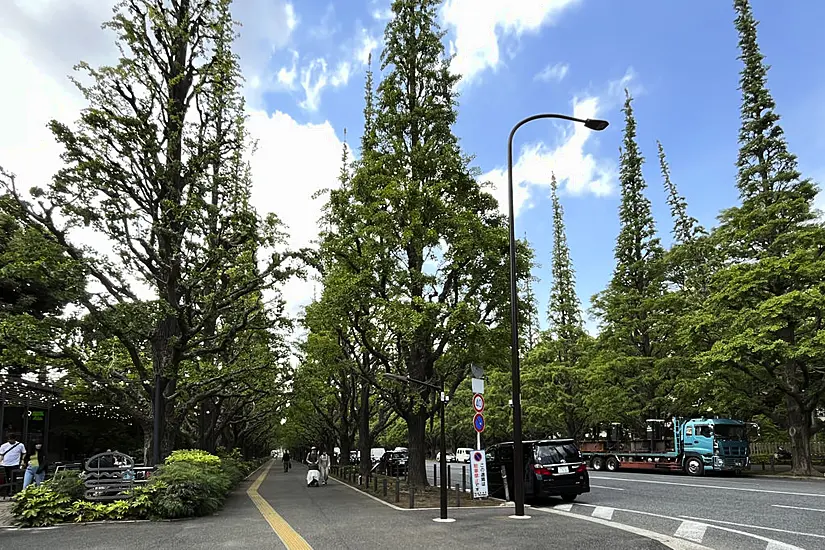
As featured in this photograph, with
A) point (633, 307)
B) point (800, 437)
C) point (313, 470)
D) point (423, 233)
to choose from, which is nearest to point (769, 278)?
point (800, 437)

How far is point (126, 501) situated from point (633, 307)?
32107 millimetres

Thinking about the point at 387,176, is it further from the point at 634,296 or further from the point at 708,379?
the point at 634,296

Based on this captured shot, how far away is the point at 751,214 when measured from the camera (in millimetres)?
28297

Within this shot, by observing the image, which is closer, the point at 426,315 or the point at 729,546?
the point at 729,546

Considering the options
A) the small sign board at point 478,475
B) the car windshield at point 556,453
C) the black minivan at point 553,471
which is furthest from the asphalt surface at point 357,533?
the car windshield at point 556,453

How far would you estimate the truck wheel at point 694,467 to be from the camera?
28078 mm

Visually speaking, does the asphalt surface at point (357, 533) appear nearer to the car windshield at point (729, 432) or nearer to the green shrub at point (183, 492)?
the green shrub at point (183, 492)

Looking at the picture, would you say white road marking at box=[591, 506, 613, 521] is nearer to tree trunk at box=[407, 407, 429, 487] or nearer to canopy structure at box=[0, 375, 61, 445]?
tree trunk at box=[407, 407, 429, 487]

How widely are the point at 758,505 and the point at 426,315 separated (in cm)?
945

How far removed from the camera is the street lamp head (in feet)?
43.7

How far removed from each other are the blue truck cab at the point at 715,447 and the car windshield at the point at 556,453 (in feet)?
46.6

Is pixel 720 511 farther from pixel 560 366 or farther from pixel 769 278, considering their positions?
pixel 560 366

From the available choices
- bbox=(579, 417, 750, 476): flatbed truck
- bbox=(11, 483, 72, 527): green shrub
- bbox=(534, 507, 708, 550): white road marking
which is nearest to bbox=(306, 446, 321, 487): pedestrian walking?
bbox=(11, 483, 72, 527): green shrub

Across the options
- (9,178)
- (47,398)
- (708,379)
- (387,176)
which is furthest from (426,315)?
(708,379)
